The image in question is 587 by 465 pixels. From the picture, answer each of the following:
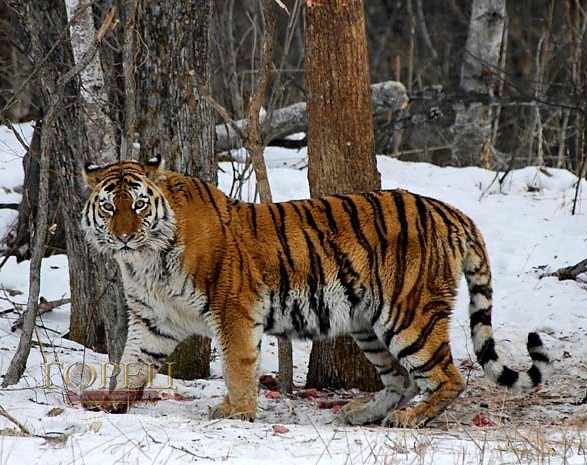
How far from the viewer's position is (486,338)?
6250 mm

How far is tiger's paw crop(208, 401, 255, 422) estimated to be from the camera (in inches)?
232

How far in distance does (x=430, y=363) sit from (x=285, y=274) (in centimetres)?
101

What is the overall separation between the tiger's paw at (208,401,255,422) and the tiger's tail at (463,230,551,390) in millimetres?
1446

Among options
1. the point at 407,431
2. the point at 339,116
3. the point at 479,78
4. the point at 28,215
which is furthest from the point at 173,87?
the point at 479,78

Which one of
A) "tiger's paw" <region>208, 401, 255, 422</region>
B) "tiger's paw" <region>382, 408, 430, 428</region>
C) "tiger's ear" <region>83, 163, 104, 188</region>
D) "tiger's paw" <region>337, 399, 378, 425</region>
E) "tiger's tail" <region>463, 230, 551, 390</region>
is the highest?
"tiger's ear" <region>83, 163, 104, 188</region>

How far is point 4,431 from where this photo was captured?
16.8ft

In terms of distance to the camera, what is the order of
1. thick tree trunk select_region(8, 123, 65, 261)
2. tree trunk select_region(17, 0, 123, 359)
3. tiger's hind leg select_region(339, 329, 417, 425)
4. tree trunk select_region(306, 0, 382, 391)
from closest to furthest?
tiger's hind leg select_region(339, 329, 417, 425) → tree trunk select_region(306, 0, 382, 391) → tree trunk select_region(17, 0, 123, 359) → thick tree trunk select_region(8, 123, 65, 261)

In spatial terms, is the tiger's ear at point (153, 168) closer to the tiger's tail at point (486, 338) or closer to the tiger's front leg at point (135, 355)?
the tiger's front leg at point (135, 355)

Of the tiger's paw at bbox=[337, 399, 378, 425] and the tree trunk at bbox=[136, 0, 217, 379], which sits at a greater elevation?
the tree trunk at bbox=[136, 0, 217, 379]

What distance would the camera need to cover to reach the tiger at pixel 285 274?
19.6ft

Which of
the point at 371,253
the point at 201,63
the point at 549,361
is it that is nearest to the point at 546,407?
the point at 549,361

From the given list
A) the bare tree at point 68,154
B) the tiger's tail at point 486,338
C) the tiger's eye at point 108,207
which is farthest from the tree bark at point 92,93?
the tiger's tail at point 486,338

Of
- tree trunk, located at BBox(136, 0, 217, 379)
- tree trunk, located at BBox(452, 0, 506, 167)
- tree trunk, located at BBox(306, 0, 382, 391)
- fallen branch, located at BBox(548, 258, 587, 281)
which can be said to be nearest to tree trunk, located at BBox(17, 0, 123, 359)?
tree trunk, located at BBox(136, 0, 217, 379)

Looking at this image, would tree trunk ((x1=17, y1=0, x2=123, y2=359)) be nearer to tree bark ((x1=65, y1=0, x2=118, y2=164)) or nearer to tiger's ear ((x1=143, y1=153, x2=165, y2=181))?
tree bark ((x1=65, y1=0, x2=118, y2=164))
